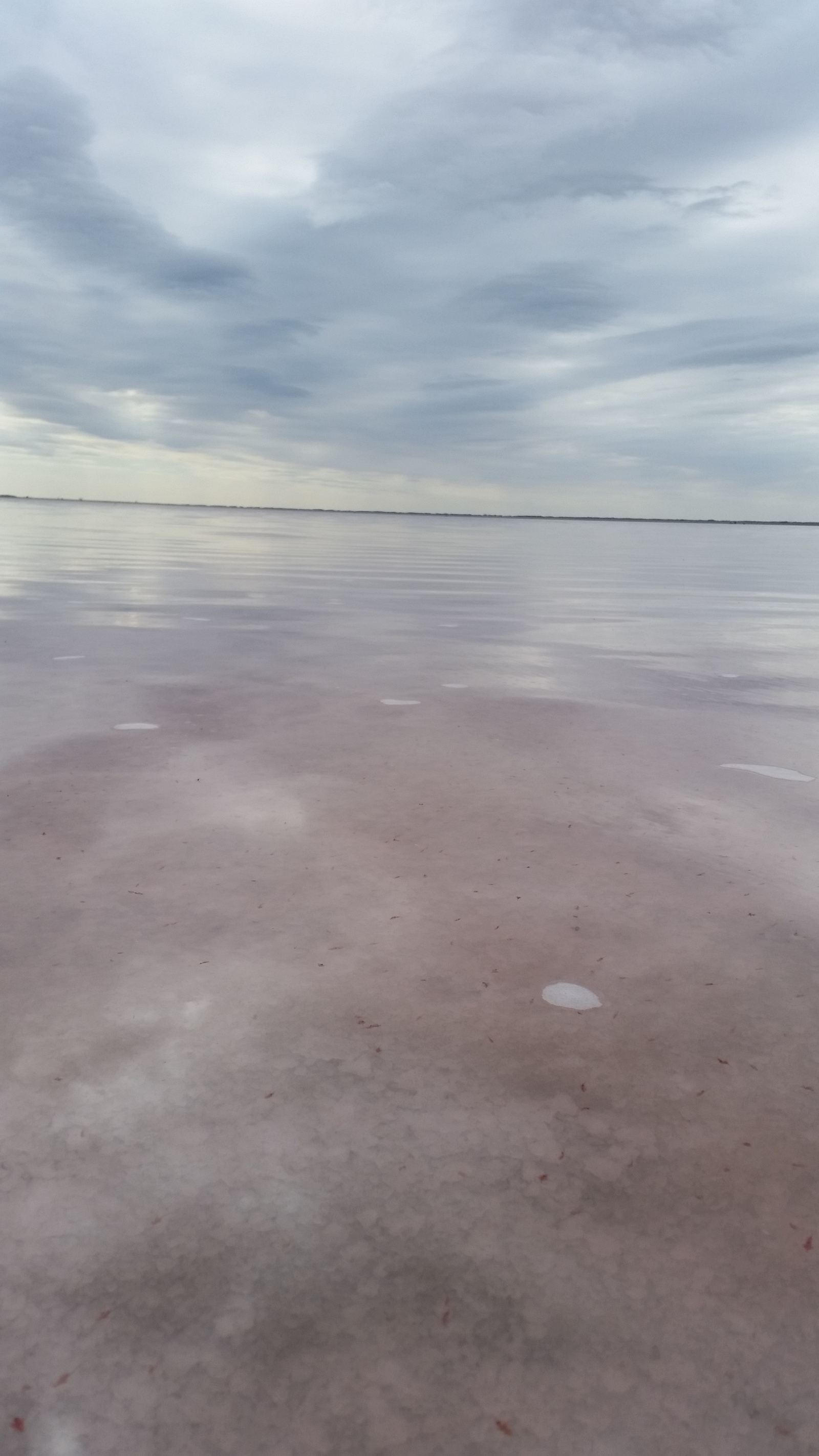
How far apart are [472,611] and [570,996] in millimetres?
10079

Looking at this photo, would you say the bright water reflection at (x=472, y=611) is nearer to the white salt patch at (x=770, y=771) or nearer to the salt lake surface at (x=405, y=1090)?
the white salt patch at (x=770, y=771)

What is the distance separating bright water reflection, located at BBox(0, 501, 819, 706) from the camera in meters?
7.74

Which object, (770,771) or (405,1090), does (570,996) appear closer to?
(405,1090)

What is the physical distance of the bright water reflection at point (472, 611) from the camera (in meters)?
7.74

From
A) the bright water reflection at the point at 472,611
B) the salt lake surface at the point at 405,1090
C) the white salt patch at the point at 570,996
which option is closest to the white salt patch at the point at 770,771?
the salt lake surface at the point at 405,1090

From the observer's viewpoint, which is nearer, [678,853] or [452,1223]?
[452,1223]

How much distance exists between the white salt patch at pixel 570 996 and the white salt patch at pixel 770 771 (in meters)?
2.54

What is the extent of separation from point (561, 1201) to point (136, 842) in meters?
2.28

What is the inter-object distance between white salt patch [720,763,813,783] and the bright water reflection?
1704 millimetres

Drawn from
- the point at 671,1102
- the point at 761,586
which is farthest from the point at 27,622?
the point at 761,586

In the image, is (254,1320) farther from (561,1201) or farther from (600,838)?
(600,838)

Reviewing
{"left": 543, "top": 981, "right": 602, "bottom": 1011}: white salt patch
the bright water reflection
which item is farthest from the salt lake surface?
the bright water reflection

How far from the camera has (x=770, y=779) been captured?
4781mm

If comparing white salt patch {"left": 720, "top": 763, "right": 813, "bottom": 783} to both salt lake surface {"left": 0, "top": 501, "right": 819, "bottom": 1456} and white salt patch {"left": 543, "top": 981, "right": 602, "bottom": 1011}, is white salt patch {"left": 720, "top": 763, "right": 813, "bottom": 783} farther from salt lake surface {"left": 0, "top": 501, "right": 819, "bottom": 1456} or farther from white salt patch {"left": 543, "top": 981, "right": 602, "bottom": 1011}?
white salt patch {"left": 543, "top": 981, "right": 602, "bottom": 1011}
